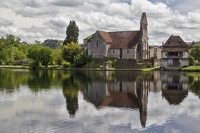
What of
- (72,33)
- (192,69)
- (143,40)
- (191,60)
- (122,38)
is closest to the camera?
(192,69)

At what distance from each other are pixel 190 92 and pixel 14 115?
909 inches

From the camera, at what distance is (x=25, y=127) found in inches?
827

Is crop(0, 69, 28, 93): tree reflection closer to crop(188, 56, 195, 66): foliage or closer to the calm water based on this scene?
the calm water

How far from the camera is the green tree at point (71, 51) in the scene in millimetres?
107688

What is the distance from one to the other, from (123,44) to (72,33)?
75.5ft

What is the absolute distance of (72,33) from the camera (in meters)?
115

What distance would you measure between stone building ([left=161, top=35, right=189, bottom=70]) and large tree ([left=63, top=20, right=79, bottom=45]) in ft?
115

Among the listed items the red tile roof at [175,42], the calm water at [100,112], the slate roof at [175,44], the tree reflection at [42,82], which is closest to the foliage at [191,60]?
the slate roof at [175,44]

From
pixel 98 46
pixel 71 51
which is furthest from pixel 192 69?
pixel 71 51

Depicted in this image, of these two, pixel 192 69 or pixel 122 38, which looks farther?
pixel 122 38

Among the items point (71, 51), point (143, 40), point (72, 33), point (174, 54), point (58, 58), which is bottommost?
point (58, 58)

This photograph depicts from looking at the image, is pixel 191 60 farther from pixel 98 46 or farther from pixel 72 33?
pixel 72 33

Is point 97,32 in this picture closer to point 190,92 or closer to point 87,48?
point 87,48

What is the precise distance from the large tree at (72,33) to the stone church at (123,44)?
1252 cm
